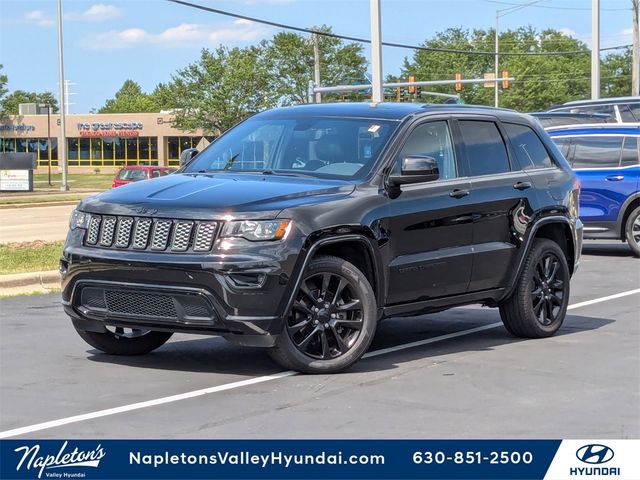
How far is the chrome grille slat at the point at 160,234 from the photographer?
24.8 feet

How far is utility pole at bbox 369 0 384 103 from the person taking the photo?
982 inches

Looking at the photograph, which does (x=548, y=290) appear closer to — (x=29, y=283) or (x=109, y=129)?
(x=29, y=283)

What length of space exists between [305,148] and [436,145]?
1.05m

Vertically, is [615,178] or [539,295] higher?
[615,178]

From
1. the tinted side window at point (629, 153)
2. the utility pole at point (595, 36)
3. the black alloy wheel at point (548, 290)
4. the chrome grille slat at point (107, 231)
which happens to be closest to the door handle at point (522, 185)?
the black alloy wheel at point (548, 290)

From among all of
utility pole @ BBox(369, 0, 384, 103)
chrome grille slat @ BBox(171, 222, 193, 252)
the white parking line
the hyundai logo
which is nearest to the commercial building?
utility pole @ BBox(369, 0, 384, 103)

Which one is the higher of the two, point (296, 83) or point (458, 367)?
point (296, 83)

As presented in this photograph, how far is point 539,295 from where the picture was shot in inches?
385

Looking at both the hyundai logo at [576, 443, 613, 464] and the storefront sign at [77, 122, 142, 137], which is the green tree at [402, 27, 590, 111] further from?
the hyundai logo at [576, 443, 613, 464]

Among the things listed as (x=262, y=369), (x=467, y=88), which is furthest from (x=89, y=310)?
(x=467, y=88)

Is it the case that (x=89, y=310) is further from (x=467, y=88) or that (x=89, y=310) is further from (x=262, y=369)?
(x=467, y=88)

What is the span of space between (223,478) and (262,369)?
2.70 meters

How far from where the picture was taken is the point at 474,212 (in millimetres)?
9062

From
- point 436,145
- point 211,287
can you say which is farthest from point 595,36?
point 211,287
